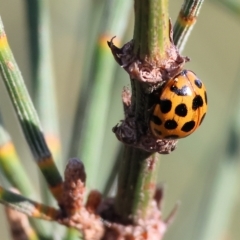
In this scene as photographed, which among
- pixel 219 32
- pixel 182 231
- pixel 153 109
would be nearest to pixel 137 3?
pixel 153 109

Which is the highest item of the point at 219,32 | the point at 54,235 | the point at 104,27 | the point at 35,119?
the point at 219,32

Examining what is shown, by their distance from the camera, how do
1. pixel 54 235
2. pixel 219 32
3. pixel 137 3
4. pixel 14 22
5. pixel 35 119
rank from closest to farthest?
pixel 137 3 → pixel 35 119 → pixel 54 235 → pixel 14 22 → pixel 219 32

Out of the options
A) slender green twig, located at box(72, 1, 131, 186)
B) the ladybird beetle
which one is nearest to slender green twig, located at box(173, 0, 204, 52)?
the ladybird beetle

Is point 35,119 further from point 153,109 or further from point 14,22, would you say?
point 14,22

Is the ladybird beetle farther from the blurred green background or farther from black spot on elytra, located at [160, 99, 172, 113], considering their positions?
the blurred green background

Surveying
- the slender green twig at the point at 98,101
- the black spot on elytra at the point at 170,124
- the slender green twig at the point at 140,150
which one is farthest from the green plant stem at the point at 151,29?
the slender green twig at the point at 98,101

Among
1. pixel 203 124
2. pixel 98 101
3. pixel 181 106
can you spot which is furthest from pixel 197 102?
pixel 203 124

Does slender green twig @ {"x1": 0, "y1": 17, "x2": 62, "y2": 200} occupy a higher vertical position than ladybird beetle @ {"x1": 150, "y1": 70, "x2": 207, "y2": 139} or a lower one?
lower
